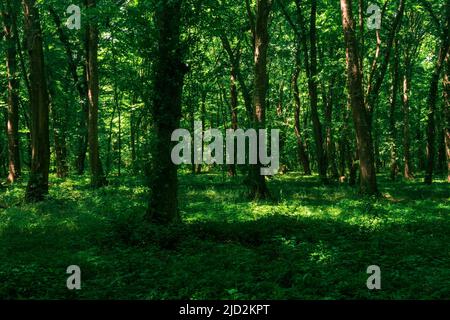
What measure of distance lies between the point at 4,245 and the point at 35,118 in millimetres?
7520

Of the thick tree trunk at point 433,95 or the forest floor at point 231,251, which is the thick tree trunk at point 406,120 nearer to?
the thick tree trunk at point 433,95

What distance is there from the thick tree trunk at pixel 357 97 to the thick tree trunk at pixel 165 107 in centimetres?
791

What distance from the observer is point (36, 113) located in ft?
Answer: 51.8

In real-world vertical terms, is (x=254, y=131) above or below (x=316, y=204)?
above

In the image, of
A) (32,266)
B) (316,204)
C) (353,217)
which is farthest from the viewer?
(316,204)

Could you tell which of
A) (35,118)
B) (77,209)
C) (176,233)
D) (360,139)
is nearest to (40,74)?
(35,118)

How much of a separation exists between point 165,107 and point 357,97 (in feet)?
28.0

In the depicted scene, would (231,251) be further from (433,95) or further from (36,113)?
(433,95)

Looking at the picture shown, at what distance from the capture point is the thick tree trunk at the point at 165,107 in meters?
10.7

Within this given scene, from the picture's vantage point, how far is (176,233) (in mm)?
9969

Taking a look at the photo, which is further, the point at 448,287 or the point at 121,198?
the point at 121,198

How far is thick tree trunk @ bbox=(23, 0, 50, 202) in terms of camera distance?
15555 mm

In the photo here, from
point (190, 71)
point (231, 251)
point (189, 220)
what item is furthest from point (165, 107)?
point (231, 251)
